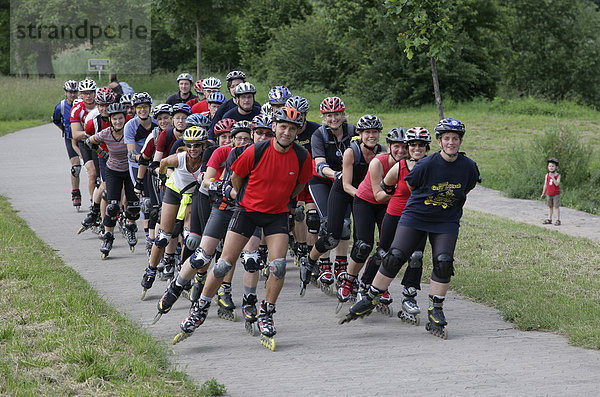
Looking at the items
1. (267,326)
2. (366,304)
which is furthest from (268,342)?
(366,304)

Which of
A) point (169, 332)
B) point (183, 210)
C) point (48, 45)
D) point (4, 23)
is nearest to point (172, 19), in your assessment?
point (183, 210)

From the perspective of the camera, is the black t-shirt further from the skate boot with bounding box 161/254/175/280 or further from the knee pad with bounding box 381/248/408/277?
the skate boot with bounding box 161/254/175/280

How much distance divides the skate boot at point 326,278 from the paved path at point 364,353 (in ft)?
0.39

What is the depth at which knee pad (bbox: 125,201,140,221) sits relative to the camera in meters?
11.4

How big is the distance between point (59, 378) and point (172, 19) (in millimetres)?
21660

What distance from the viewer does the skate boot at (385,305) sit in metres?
7.95

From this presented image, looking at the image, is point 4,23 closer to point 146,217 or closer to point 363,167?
point 146,217

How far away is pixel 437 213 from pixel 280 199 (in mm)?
1351

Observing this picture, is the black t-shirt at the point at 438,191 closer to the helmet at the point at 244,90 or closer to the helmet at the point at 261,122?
the helmet at the point at 261,122

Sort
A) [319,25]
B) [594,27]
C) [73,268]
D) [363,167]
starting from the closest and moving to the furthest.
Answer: [363,167]
[73,268]
[319,25]
[594,27]

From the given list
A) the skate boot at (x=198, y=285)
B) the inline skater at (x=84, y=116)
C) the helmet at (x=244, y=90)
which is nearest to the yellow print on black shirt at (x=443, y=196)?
the skate boot at (x=198, y=285)

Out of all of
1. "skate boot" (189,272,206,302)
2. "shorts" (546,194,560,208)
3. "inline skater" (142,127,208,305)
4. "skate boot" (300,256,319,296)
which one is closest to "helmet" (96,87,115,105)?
"inline skater" (142,127,208,305)

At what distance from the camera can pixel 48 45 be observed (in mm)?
51031

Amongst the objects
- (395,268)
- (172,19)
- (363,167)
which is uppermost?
(172,19)
